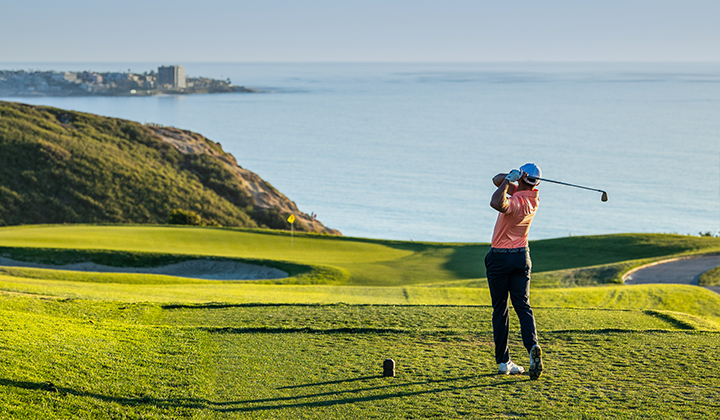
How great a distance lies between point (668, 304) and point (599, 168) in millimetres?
122233

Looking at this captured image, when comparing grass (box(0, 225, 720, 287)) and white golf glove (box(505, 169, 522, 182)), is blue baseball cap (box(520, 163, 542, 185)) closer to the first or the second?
white golf glove (box(505, 169, 522, 182))

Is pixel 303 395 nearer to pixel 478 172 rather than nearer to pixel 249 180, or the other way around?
pixel 249 180

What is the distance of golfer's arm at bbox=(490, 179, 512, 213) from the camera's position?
7559 mm

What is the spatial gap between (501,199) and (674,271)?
2085cm

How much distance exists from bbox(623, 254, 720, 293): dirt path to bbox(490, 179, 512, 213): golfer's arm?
17.8 metres

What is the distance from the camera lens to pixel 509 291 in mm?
8102

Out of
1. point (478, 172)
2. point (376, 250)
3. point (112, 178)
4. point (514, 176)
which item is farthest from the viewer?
point (478, 172)

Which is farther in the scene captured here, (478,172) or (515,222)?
(478,172)

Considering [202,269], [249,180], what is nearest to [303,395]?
[202,269]

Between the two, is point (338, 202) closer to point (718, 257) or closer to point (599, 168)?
point (599, 168)

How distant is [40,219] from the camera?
58.7 metres

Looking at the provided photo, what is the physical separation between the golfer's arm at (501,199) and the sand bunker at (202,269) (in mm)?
17746

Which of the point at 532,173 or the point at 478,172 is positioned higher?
the point at 532,173

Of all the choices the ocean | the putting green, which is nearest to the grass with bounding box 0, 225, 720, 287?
the putting green
